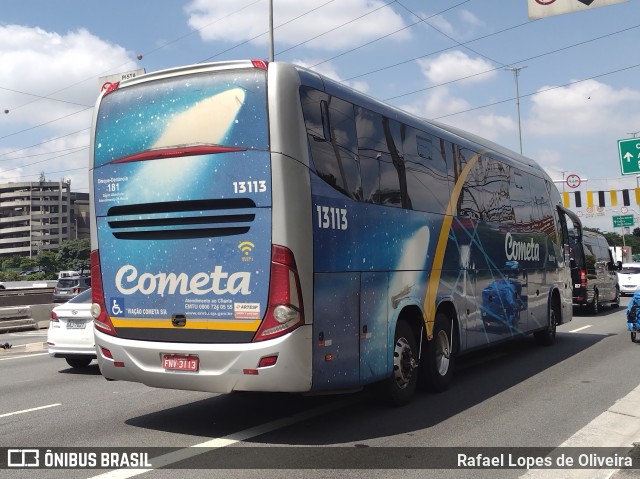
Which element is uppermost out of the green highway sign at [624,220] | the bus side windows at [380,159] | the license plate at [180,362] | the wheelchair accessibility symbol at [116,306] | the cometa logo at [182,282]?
the green highway sign at [624,220]

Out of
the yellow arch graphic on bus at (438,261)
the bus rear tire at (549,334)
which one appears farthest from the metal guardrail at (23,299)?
the yellow arch graphic on bus at (438,261)

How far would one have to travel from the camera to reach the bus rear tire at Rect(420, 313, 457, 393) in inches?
357

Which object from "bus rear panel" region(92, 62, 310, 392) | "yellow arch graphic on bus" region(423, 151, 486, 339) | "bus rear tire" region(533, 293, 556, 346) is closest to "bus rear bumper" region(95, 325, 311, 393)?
"bus rear panel" region(92, 62, 310, 392)

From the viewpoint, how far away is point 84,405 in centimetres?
877

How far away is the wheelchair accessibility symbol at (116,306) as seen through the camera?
23.9 feet

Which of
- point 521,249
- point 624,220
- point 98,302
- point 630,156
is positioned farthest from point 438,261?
point 624,220

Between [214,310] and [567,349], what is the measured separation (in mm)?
9846

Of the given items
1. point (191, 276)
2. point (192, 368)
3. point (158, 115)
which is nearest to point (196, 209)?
point (191, 276)

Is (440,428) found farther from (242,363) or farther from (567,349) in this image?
(567,349)

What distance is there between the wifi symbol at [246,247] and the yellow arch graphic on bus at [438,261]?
3.13m

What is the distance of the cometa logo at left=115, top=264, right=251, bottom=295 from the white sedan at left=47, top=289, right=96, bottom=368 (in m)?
4.81

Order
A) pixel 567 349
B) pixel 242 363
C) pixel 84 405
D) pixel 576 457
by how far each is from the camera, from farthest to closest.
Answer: pixel 567 349 < pixel 84 405 < pixel 242 363 < pixel 576 457

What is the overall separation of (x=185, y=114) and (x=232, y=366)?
102 inches

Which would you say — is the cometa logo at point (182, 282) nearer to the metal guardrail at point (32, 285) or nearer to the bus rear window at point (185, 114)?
the bus rear window at point (185, 114)
